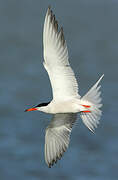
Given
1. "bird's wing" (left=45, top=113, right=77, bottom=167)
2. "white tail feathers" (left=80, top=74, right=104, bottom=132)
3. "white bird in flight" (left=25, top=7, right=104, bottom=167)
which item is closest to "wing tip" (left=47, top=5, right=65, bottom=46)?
"white bird in flight" (left=25, top=7, right=104, bottom=167)

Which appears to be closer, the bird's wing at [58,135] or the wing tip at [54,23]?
the wing tip at [54,23]

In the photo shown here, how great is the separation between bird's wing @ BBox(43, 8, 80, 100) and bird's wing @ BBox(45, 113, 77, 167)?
769 mm

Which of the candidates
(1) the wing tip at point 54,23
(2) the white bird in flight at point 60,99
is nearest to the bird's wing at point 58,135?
(2) the white bird in flight at point 60,99

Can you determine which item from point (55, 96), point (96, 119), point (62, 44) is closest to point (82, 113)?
point (96, 119)

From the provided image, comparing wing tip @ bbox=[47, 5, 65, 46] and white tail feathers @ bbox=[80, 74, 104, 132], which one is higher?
wing tip @ bbox=[47, 5, 65, 46]

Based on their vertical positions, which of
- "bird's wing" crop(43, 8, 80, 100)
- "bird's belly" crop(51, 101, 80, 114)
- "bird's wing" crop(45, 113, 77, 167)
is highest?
"bird's wing" crop(43, 8, 80, 100)

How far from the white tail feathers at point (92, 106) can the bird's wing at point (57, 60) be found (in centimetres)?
29

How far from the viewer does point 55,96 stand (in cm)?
803

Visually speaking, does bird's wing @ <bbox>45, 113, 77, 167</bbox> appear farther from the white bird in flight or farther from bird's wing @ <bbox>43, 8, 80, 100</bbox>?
bird's wing @ <bbox>43, 8, 80, 100</bbox>

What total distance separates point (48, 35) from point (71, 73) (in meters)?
0.67

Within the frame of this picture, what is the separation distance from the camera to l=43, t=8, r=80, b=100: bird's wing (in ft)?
24.8

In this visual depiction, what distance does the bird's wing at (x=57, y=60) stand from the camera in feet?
24.8

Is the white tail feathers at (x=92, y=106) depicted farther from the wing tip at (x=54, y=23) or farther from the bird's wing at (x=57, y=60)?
the wing tip at (x=54, y=23)

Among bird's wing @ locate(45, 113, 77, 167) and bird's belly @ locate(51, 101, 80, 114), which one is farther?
bird's wing @ locate(45, 113, 77, 167)
